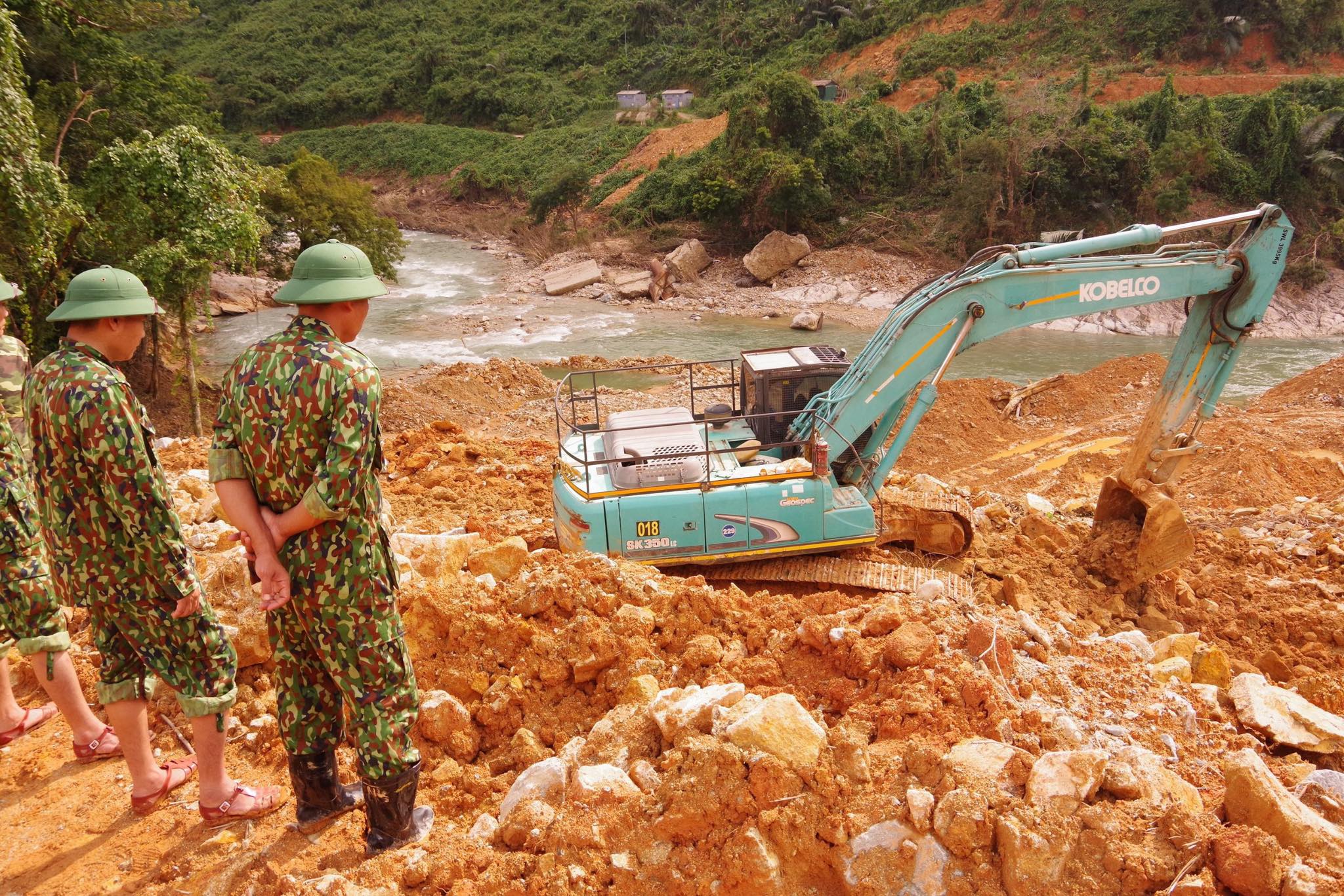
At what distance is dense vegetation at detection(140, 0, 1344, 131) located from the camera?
111ft

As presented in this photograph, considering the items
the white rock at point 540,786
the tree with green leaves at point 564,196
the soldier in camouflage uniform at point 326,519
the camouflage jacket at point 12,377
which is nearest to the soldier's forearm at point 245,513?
the soldier in camouflage uniform at point 326,519

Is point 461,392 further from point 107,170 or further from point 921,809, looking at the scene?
point 921,809

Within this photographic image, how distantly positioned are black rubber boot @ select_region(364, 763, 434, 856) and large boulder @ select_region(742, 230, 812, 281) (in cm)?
2304

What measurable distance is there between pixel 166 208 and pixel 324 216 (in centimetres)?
765

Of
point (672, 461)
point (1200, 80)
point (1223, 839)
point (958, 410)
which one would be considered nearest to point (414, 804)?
point (1223, 839)

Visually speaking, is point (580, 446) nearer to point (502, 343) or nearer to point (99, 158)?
point (99, 158)

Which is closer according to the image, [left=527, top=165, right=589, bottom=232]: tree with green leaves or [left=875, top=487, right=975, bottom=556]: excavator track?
[left=875, top=487, right=975, bottom=556]: excavator track

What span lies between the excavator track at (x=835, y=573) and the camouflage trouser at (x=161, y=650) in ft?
13.2

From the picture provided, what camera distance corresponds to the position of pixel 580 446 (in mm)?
7371

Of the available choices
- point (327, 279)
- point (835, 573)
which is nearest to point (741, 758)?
point (327, 279)

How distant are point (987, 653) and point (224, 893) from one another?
117 inches

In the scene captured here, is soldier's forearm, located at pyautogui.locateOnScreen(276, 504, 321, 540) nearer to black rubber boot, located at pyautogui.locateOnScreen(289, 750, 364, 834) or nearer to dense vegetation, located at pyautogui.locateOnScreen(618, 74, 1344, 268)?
black rubber boot, located at pyautogui.locateOnScreen(289, 750, 364, 834)

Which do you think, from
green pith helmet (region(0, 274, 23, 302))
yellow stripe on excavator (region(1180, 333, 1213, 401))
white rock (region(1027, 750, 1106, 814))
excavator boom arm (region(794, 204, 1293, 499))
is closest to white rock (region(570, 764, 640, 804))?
white rock (region(1027, 750, 1106, 814))

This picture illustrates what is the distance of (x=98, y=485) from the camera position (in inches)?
123
